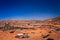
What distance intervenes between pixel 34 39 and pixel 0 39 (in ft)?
19.6

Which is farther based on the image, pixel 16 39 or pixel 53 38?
pixel 16 39

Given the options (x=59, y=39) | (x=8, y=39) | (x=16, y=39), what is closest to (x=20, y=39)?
(x=16, y=39)

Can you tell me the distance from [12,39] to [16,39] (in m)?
0.72

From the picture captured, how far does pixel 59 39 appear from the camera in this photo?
15453mm

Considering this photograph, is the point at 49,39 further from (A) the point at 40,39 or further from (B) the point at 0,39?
(B) the point at 0,39

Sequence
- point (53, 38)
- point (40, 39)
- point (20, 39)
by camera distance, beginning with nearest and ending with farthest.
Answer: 1. point (53, 38)
2. point (40, 39)
3. point (20, 39)

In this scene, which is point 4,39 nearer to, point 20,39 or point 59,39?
point 20,39

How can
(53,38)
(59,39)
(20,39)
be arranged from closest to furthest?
(59,39) → (53,38) → (20,39)

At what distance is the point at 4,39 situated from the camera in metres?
19.7

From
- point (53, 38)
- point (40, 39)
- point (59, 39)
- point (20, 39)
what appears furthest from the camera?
point (20, 39)

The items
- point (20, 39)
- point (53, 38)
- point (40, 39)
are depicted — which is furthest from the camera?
point (20, 39)

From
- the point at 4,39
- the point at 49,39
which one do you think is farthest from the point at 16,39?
the point at 49,39

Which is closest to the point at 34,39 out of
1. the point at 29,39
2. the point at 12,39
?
the point at 29,39

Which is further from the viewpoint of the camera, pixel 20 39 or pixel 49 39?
pixel 20 39
